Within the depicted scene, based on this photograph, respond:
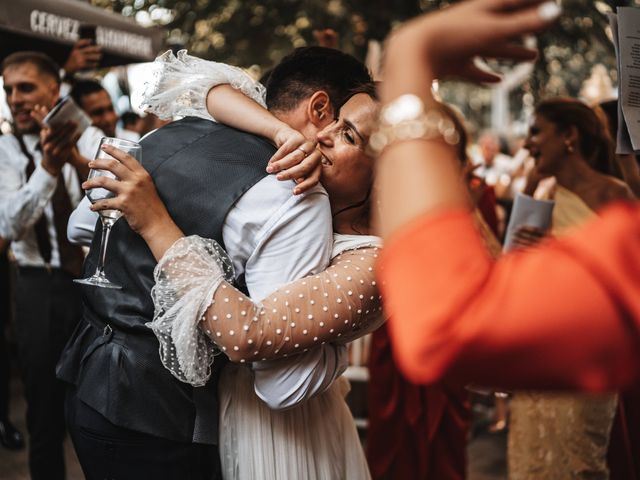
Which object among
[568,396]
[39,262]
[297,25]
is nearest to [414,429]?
[568,396]

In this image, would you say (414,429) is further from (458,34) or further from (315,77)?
(458,34)

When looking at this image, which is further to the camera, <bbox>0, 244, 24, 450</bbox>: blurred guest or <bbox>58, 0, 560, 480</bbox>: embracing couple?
<bbox>0, 244, 24, 450</bbox>: blurred guest

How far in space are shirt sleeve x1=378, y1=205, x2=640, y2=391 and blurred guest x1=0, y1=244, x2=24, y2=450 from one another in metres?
4.02

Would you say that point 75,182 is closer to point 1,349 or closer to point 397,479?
point 1,349

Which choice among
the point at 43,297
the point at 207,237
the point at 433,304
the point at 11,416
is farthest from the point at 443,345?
the point at 11,416

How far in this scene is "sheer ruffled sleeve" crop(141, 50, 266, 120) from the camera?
1.72 meters

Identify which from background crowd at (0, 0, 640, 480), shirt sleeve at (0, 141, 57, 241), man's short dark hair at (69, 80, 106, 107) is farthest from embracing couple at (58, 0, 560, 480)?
man's short dark hair at (69, 80, 106, 107)

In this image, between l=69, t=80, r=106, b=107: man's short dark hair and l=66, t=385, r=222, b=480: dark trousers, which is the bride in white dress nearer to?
l=66, t=385, r=222, b=480: dark trousers

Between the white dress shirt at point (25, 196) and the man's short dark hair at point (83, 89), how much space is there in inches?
46.5

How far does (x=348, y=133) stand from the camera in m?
1.61

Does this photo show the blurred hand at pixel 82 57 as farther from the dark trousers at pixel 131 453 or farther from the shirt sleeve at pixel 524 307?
the shirt sleeve at pixel 524 307

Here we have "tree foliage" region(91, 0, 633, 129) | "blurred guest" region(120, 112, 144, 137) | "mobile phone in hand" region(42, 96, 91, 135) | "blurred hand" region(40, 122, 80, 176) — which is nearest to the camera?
"mobile phone in hand" region(42, 96, 91, 135)

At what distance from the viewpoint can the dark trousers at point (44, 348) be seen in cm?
329

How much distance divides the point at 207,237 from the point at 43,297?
228 centimetres
